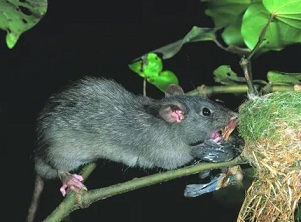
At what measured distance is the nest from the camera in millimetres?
2305

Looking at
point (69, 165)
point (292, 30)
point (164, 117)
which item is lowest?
point (69, 165)

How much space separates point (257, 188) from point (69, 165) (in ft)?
3.62

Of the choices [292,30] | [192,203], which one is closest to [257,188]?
[292,30]

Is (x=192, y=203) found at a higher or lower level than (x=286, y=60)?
lower

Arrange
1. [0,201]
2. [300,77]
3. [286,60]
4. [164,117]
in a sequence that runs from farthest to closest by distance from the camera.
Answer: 1. [286,60]
2. [0,201]
3. [164,117]
4. [300,77]

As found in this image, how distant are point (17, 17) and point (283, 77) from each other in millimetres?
1150

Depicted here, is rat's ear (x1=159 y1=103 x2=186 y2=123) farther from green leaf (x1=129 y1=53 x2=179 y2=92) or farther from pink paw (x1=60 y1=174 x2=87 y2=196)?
pink paw (x1=60 y1=174 x2=87 y2=196)

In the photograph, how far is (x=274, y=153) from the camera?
231 centimetres

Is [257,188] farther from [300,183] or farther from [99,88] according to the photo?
[99,88]

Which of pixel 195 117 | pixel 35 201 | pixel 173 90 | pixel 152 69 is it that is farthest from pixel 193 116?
pixel 35 201

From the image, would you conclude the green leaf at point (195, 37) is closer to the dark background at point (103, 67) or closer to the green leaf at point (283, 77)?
the green leaf at point (283, 77)

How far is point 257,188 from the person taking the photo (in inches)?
95.6

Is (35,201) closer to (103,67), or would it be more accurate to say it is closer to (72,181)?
(72,181)

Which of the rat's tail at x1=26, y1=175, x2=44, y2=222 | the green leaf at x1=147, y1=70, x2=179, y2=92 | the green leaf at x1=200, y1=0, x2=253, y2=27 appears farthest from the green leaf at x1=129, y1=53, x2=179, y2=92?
the rat's tail at x1=26, y1=175, x2=44, y2=222
